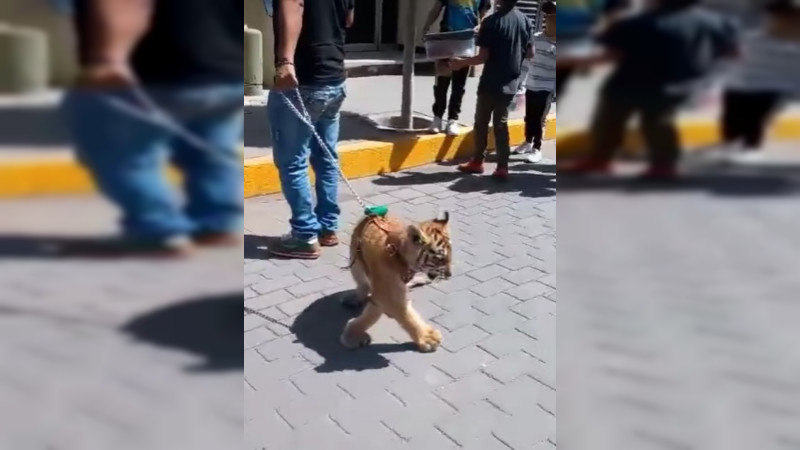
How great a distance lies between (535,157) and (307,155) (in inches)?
108

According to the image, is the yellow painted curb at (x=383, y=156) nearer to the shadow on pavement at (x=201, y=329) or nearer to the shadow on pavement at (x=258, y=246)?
the shadow on pavement at (x=258, y=246)

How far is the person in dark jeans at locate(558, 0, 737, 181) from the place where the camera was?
702 mm

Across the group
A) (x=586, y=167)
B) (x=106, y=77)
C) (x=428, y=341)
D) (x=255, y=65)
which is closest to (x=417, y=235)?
(x=428, y=341)

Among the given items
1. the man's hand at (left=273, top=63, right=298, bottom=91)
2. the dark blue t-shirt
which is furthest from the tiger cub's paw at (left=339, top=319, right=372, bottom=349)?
the dark blue t-shirt

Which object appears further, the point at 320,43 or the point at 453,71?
the point at 453,71

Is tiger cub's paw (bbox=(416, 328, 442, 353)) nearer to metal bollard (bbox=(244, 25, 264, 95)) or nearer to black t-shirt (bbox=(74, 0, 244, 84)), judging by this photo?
black t-shirt (bbox=(74, 0, 244, 84))

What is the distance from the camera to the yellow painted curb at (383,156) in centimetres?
514

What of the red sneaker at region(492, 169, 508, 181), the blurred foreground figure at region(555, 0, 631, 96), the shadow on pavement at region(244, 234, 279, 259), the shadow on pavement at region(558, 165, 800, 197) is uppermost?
the blurred foreground figure at region(555, 0, 631, 96)

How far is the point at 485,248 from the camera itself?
4430 mm

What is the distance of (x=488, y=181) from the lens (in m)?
5.81

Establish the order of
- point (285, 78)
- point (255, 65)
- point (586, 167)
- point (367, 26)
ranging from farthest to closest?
point (367, 26), point (255, 65), point (285, 78), point (586, 167)

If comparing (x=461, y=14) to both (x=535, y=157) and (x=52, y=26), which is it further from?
(x=52, y=26)

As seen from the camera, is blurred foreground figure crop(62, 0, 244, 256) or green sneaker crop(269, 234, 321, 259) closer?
blurred foreground figure crop(62, 0, 244, 256)

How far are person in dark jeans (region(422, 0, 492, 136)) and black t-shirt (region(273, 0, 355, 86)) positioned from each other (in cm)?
261
